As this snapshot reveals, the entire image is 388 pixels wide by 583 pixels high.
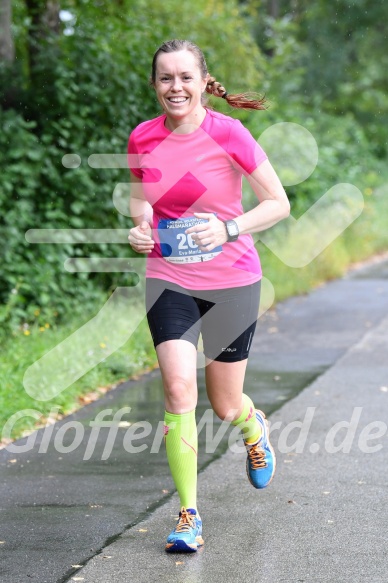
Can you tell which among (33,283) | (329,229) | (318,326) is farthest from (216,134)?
(329,229)

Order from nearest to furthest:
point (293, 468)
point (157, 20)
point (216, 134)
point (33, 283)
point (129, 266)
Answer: point (216, 134) → point (293, 468) → point (33, 283) → point (129, 266) → point (157, 20)

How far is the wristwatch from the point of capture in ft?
15.3

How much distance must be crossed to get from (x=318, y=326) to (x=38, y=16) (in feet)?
14.2

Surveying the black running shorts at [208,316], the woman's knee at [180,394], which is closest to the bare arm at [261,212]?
the black running shorts at [208,316]

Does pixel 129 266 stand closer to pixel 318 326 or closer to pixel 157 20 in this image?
pixel 318 326

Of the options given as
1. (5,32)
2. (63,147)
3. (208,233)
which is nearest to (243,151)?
(208,233)

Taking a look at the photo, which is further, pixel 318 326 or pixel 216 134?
pixel 318 326

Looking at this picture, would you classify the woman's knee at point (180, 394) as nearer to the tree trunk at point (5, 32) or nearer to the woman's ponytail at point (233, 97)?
the woman's ponytail at point (233, 97)

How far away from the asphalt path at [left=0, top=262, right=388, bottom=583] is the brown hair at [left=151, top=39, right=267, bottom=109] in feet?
6.11

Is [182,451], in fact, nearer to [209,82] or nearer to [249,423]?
[249,423]

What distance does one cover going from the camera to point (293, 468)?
6.27 meters

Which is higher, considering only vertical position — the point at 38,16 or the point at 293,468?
the point at 38,16

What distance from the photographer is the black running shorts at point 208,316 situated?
16.0 feet

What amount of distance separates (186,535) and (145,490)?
3.69 feet
